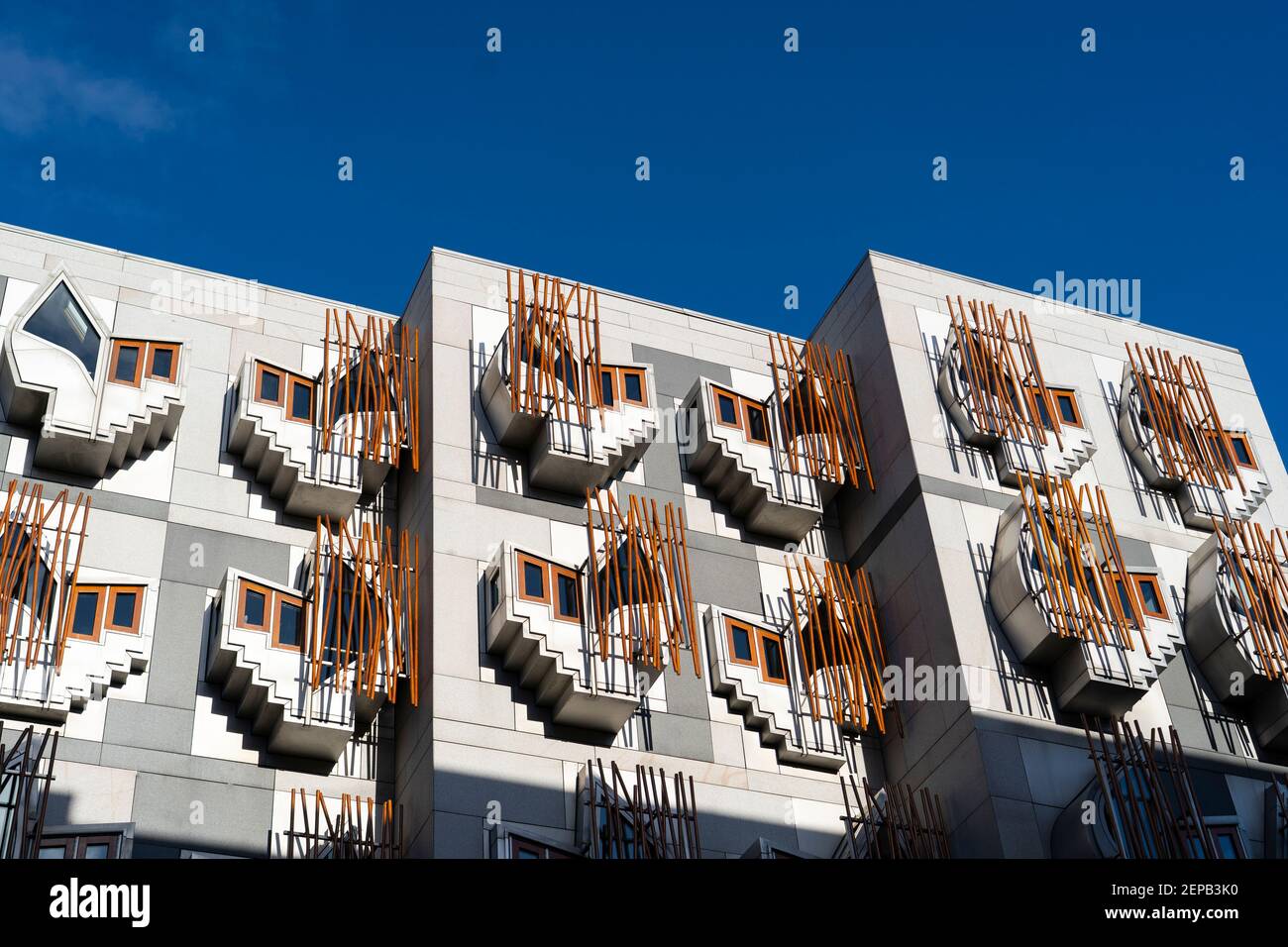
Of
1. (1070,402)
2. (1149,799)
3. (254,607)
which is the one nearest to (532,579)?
(254,607)

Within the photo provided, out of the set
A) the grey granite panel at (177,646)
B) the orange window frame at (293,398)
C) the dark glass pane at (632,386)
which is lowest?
the grey granite panel at (177,646)

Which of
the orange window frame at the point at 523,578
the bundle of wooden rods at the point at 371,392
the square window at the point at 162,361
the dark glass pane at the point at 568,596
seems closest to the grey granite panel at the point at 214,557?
the bundle of wooden rods at the point at 371,392

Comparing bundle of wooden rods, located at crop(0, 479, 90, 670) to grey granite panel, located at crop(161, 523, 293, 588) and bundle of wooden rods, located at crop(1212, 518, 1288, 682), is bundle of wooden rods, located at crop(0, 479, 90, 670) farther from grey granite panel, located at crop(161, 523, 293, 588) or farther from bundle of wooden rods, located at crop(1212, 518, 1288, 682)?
bundle of wooden rods, located at crop(1212, 518, 1288, 682)

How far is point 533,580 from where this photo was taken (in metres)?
19.0

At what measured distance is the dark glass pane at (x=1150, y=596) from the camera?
20500 millimetres

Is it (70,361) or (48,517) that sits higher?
(70,361)

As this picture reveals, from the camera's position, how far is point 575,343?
2241 cm

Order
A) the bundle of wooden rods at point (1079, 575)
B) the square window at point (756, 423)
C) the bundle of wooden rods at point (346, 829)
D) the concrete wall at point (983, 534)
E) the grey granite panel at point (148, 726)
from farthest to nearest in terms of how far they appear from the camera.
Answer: the square window at point (756, 423) < the bundle of wooden rods at point (1079, 575) < the concrete wall at point (983, 534) < the grey granite panel at point (148, 726) < the bundle of wooden rods at point (346, 829)

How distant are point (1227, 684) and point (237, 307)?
15.5 metres

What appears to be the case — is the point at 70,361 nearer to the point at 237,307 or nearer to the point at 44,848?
the point at 237,307

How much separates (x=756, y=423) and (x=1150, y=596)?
629cm

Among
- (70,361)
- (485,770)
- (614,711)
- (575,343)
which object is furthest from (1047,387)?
(70,361)

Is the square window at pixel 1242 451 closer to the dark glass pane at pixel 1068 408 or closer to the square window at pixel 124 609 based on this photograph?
the dark glass pane at pixel 1068 408

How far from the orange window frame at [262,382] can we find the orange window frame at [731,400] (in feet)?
20.9
